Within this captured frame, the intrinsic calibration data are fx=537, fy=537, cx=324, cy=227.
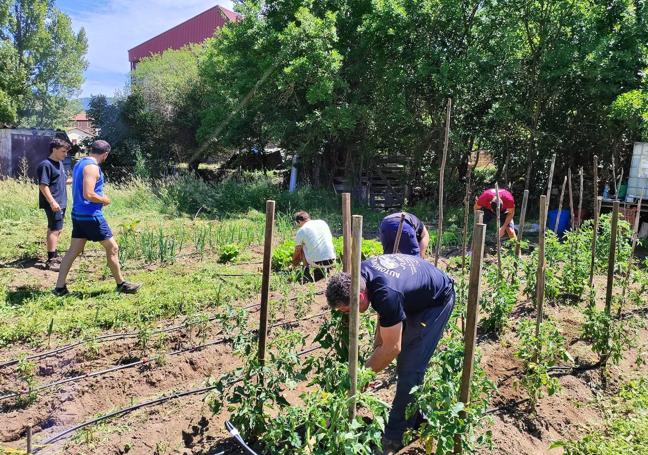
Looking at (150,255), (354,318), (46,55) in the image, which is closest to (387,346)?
(354,318)

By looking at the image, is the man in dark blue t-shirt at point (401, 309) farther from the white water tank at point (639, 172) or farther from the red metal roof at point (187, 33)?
the red metal roof at point (187, 33)

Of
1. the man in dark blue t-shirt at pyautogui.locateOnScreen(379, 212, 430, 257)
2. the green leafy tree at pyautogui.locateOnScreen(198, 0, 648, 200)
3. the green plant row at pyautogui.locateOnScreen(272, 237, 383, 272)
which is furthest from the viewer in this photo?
the green leafy tree at pyautogui.locateOnScreen(198, 0, 648, 200)

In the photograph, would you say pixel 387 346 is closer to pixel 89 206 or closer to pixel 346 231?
pixel 346 231

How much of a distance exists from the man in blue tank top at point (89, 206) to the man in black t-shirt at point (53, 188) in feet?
2.51

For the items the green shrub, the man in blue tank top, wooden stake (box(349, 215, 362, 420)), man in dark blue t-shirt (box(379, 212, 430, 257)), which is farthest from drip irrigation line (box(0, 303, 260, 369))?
the green shrub

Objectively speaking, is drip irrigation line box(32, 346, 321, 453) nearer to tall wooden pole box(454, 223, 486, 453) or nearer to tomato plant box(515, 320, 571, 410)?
tall wooden pole box(454, 223, 486, 453)

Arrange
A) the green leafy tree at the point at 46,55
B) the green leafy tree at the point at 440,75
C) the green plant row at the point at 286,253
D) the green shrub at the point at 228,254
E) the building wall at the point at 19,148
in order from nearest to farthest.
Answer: the green plant row at the point at 286,253
the green shrub at the point at 228,254
the green leafy tree at the point at 440,75
the building wall at the point at 19,148
the green leafy tree at the point at 46,55

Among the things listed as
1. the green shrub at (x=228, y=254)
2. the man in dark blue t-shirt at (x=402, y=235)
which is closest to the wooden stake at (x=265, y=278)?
the man in dark blue t-shirt at (x=402, y=235)

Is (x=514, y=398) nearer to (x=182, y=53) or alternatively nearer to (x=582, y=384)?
(x=582, y=384)

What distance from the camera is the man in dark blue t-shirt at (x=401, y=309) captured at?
2.77 metres

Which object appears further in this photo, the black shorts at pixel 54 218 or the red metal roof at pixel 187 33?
the red metal roof at pixel 187 33

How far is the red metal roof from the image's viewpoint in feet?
91.8

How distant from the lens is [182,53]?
1925 cm

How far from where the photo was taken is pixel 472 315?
2.73 m
